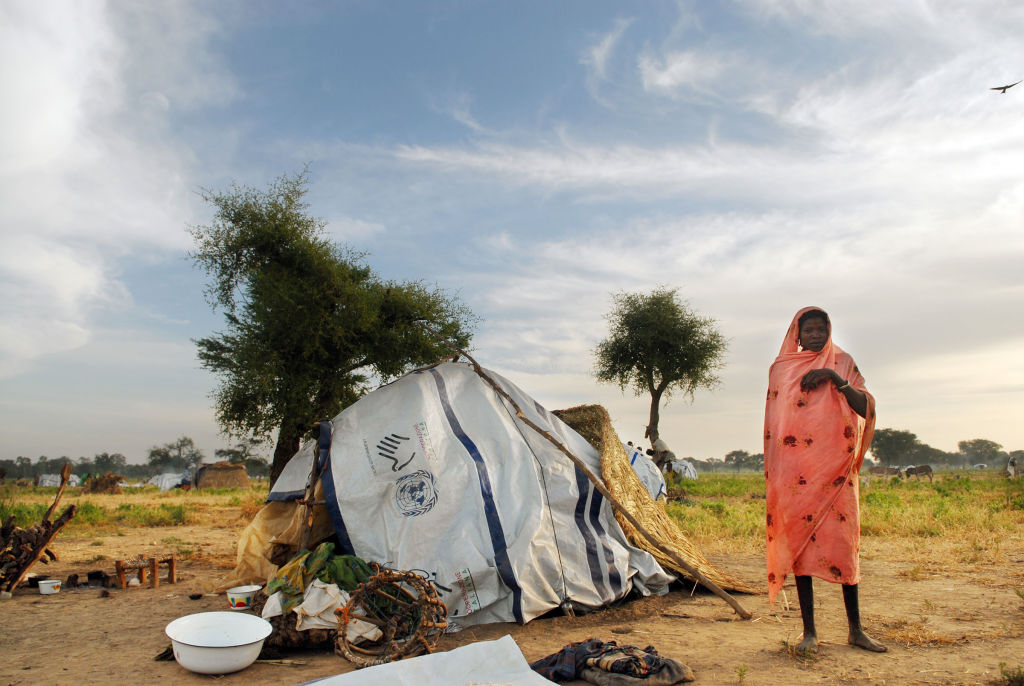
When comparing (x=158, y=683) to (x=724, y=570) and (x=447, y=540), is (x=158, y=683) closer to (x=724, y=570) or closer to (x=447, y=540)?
(x=447, y=540)

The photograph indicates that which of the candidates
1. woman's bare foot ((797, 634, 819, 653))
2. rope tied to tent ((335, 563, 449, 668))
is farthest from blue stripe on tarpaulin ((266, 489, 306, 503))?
woman's bare foot ((797, 634, 819, 653))

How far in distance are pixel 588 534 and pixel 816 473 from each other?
6.30 feet

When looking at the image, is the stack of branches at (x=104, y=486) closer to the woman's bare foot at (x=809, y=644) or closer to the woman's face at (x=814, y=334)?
the woman's bare foot at (x=809, y=644)

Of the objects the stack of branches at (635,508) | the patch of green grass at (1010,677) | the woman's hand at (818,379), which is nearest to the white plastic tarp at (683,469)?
the stack of branches at (635,508)

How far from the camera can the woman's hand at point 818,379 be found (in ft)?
13.3

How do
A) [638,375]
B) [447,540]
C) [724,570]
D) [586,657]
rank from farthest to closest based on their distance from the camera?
[638,375], [724,570], [447,540], [586,657]

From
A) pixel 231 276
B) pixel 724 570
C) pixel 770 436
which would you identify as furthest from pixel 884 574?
pixel 231 276

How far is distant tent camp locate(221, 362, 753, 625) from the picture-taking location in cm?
480

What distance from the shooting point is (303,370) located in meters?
8.23

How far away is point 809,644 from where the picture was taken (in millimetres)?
3945

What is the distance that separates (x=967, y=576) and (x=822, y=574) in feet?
11.0

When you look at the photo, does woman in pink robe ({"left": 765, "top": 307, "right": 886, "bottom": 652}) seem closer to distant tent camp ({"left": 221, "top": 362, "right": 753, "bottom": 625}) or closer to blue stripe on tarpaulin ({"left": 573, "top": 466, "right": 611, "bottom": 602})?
blue stripe on tarpaulin ({"left": 573, "top": 466, "right": 611, "bottom": 602})

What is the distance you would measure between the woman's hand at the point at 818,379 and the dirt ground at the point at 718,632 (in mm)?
1543

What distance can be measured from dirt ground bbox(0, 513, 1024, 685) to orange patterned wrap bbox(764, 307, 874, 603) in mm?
525
